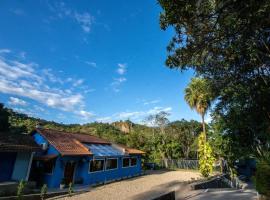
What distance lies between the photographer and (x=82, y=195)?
1501cm

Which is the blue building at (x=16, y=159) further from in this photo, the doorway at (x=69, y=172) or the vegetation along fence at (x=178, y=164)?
the vegetation along fence at (x=178, y=164)

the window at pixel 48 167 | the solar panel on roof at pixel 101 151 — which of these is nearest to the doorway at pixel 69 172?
the window at pixel 48 167

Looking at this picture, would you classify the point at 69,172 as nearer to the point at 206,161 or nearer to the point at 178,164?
the point at 206,161

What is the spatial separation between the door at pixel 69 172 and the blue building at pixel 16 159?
2.97m

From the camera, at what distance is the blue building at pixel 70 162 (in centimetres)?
1730

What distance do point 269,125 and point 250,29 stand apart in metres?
7.88

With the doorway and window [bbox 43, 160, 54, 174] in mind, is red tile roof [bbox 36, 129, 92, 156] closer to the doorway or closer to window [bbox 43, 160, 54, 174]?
the doorway

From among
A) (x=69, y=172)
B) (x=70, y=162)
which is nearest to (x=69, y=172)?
(x=69, y=172)

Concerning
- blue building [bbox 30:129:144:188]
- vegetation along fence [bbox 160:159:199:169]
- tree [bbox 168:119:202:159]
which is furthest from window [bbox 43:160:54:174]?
tree [bbox 168:119:202:159]

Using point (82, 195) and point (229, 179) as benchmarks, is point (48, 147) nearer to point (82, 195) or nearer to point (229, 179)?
point (82, 195)

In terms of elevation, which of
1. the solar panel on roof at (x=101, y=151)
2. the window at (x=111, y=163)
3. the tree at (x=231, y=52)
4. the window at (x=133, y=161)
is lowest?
the window at (x=111, y=163)

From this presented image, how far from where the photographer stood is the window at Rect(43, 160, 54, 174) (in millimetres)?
17391

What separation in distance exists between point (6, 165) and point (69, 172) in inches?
186

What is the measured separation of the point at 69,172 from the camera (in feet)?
60.5
